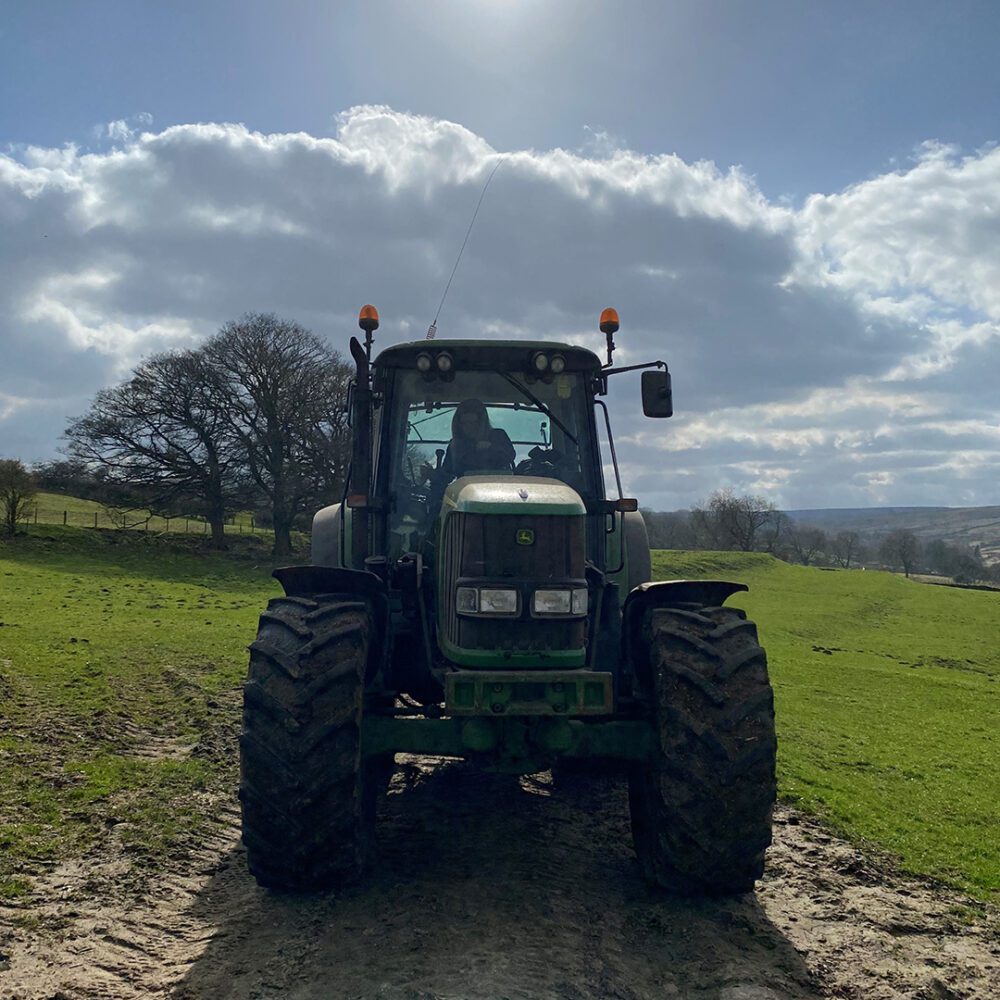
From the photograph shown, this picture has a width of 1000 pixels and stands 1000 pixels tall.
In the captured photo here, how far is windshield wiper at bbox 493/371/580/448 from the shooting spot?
6.05 metres

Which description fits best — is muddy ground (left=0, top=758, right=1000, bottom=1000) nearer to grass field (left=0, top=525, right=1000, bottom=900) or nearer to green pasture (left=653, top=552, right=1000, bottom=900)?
grass field (left=0, top=525, right=1000, bottom=900)

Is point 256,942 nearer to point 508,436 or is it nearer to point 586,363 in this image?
point 508,436

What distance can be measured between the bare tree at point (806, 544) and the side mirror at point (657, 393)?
79.5 m

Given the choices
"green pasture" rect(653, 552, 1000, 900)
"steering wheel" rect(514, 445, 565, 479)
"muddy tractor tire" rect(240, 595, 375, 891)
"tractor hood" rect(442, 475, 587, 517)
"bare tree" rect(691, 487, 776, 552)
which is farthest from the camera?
"bare tree" rect(691, 487, 776, 552)

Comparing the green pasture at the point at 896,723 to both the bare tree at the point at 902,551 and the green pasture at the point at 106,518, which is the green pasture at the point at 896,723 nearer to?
the green pasture at the point at 106,518

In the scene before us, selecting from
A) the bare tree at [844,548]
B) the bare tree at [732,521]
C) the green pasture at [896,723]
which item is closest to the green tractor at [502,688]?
the green pasture at [896,723]

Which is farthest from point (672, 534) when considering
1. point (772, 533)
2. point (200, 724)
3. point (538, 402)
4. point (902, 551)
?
point (538, 402)

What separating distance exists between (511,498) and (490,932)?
7.33ft

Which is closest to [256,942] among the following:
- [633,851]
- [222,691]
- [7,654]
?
[633,851]

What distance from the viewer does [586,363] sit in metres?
6.14

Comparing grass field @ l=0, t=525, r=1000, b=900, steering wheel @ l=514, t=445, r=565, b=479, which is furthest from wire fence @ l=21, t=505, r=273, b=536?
steering wheel @ l=514, t=445, r=565, b=479

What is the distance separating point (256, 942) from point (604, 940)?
171 cm

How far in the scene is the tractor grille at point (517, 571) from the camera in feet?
15.2

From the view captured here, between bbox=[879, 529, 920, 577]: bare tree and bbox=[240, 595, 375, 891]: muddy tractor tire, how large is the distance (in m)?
87.9
